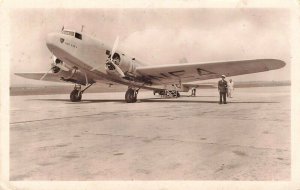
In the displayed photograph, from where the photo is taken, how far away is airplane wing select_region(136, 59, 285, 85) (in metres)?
10.7

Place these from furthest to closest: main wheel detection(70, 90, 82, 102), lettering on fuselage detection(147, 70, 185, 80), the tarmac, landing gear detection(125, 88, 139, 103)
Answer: main wheel detection(70, 90, 82, 102) < lettering on fuselage detection(147, 70, 185, 80) < landing gear detection(125, 88, 139, 103) < the tarmac

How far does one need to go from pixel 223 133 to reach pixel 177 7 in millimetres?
2993

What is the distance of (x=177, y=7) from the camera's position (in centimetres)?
648

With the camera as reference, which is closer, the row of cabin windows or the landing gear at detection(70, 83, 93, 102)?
the row of cabin windows

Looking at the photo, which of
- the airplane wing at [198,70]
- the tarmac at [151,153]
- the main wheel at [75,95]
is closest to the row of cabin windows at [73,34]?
the airplane wing at [198,70]

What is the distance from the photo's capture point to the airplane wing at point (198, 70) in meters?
10.7

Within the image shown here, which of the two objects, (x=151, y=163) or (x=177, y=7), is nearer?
(x=151, y=163)

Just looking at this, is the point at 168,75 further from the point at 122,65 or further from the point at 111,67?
the point at 111,67

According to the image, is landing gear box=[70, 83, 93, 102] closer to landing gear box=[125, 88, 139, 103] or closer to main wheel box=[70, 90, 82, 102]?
main wheel box=[70, 90, 82, 102]

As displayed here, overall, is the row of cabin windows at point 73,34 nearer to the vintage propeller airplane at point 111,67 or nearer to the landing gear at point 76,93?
the vintage propeller airplane at point 111,67

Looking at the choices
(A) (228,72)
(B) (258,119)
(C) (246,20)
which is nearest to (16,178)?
(B) (258,119)

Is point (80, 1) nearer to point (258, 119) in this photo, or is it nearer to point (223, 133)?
point (223, 133)

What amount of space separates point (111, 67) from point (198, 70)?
12.3 feet

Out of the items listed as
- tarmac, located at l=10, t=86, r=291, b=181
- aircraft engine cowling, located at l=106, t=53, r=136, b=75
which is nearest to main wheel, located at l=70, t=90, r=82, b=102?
aircraft engine cowling, located at l=106, t=53, r=136, b=75
